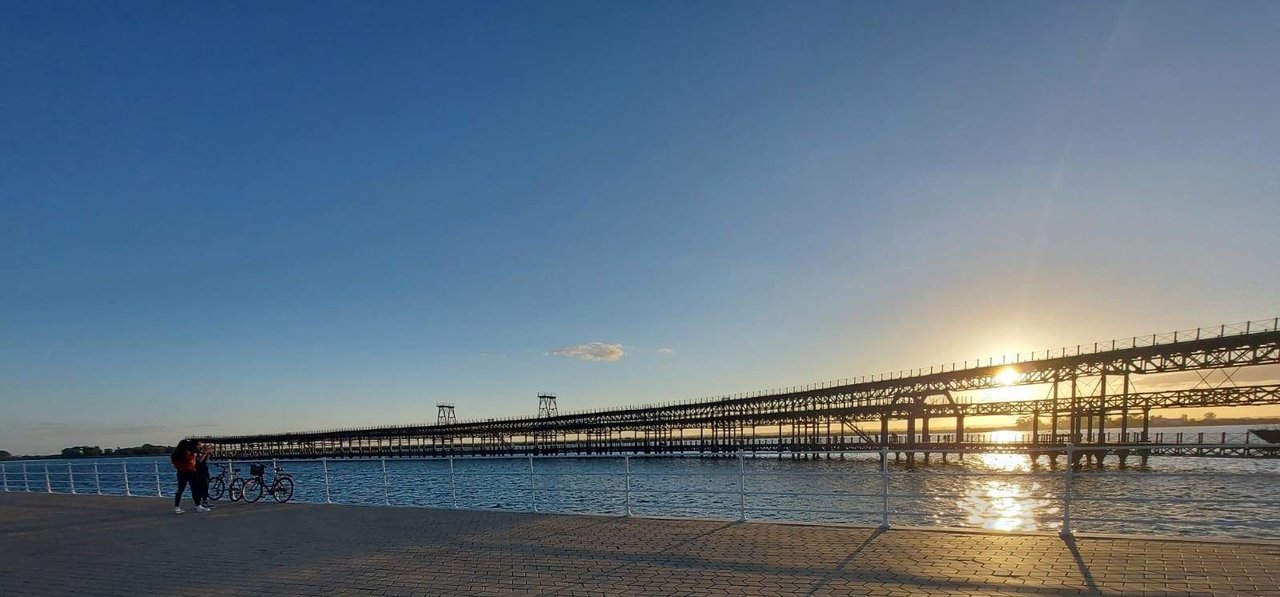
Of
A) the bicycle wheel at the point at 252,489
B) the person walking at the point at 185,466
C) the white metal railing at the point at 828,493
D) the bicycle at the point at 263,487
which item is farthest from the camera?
the bicycle wheel at the point at 252,489

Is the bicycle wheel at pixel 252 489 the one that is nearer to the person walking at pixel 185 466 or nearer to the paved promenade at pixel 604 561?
the person walking at pixel 185 466

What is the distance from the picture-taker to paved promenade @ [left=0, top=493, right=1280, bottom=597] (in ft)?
21.4

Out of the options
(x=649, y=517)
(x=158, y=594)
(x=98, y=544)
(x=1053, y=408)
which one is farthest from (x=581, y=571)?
(x=1053, y=408)

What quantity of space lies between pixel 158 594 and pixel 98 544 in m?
5.03

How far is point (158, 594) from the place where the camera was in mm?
7164

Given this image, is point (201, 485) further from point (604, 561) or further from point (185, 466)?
point (604, 561)

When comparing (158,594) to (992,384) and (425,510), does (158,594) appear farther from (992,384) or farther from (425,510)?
(992,384)

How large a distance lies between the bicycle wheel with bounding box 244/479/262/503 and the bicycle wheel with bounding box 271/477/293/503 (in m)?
0.46

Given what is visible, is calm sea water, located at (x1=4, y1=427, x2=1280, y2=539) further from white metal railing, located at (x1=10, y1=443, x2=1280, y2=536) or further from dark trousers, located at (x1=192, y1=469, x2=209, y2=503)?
dark trousers, located at (x1=192, y1=469, x2=209, y2=503)

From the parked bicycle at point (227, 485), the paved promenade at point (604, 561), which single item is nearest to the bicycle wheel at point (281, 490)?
the parked bicycle at point (227, 485)

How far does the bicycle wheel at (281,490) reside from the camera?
15.9 metres

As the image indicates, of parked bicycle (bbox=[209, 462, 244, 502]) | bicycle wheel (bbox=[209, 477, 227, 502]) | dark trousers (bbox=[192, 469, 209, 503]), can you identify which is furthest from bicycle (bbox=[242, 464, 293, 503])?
dark trousers (bbox=[192, 469, 209, 503])

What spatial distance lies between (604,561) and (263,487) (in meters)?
12.7

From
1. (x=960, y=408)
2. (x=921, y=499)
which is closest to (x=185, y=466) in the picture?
(x=921, y=499)
